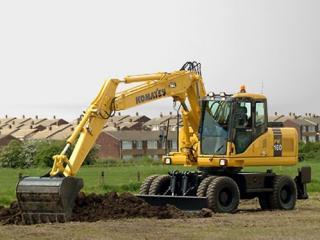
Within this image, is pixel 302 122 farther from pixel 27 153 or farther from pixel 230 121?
pixel 230 121

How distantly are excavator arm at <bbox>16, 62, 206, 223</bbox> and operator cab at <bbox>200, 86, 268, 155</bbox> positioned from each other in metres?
1.10

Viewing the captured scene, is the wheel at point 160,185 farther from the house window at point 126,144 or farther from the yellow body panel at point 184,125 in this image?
the house window at point 126,144

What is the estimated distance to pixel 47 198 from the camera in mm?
19938

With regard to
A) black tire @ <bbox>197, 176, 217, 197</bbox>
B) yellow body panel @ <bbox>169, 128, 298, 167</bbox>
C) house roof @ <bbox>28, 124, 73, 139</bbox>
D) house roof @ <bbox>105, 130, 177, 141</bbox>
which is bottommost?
black tire @ <bbox>197, 176, 217, 197</bbox>

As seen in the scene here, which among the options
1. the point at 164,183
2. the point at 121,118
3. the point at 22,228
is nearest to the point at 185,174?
the point at 164,183

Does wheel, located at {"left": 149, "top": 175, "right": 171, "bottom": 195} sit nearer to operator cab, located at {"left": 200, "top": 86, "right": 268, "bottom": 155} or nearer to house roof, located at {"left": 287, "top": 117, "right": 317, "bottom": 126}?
operator cab, located at {"left": 200, "top": 86, "right": 268, "bottom": 155}

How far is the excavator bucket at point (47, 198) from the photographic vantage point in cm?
1989

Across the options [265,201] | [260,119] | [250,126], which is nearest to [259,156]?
[250,126]

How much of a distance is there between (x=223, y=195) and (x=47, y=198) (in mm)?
5483

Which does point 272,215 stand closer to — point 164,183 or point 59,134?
point 164,183

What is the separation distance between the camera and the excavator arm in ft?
65.6

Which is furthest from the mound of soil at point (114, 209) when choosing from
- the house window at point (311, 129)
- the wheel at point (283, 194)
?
the house window at point (311, 129)

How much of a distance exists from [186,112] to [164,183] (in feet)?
7.92

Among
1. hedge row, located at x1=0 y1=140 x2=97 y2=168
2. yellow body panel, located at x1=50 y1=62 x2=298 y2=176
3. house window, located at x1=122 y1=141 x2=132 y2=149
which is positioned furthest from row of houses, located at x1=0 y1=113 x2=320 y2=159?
yellow body panel, located at x1=50 y1=62 x2=298 y2=176
